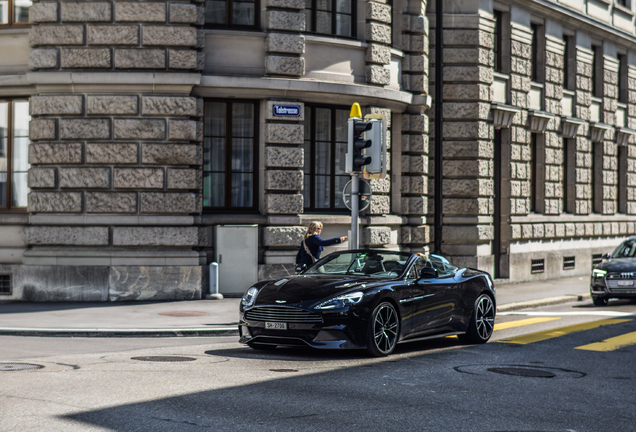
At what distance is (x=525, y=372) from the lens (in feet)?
32.1

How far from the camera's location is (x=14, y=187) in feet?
59.9

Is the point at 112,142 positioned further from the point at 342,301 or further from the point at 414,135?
the point at 342,301

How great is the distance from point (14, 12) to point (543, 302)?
1242 cm

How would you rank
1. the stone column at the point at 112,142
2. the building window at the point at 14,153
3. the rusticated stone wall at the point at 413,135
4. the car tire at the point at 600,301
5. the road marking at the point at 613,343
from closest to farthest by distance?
the road marking at the point at 613,343
the stone column at the point at 112,142
the building window at the point at 14,153
the car tire at the point at 600,301
the rusticated stone wall at the point at 413,135

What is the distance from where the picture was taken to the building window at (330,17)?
19.5 metres

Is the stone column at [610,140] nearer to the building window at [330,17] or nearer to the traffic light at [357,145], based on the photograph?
the building window at [330,17]

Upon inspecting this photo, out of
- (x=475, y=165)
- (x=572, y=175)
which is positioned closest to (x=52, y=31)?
(x=475, y=165)

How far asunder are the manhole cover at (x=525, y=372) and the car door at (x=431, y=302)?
1.59m

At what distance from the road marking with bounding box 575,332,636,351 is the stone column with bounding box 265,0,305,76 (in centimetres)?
862

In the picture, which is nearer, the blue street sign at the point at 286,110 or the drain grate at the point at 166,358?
the drain grate at the point at 166,358

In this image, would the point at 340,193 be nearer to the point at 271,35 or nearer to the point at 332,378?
the point at 271,35

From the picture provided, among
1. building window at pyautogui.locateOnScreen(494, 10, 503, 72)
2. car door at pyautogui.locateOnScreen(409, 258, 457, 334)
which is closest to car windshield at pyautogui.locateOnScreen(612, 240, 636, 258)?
building window at pyautogui.locateOnScreen(494, 10, 503, 72)

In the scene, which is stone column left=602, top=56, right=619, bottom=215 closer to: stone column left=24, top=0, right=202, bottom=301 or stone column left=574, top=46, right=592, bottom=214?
stone column left=574, top=46, right=592, bottom=214

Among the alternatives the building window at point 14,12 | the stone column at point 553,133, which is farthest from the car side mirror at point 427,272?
the stone column at point 553,133
